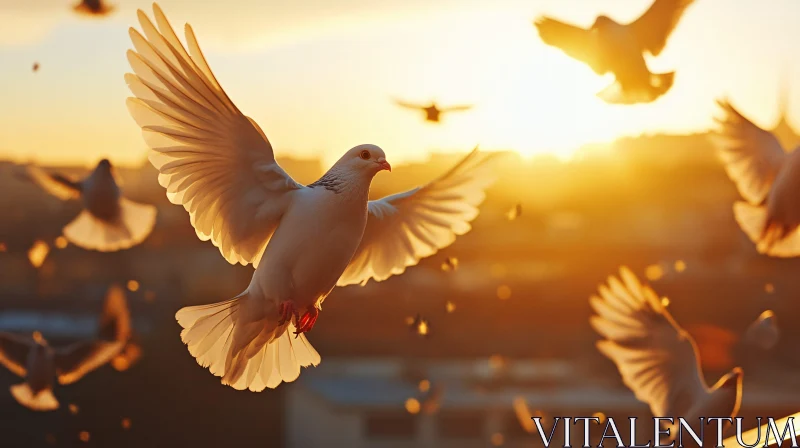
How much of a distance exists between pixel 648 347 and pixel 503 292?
8776 mm

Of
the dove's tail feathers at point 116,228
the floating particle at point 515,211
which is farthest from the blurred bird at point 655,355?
the dove's tail feathers at point 116,228

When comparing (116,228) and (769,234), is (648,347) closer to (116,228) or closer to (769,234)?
(769,234)

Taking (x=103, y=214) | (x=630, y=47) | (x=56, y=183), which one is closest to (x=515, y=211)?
(x=630, y=47)

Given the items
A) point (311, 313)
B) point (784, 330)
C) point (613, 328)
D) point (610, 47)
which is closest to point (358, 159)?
point (311, 313)

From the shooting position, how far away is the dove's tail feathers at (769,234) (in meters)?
2.94

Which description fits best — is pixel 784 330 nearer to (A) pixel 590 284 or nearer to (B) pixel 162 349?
(A) pixel 590 284

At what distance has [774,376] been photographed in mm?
11359

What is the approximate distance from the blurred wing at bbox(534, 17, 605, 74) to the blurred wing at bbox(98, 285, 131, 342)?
1920mm

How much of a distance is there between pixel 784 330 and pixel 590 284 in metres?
2.40

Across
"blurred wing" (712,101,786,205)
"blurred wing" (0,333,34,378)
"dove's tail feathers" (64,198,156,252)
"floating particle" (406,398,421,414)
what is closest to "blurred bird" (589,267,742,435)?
"blurred wing" (712,101,786,205)

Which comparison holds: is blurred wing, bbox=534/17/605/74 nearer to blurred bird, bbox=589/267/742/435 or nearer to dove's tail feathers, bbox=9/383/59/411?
blurred bird, bbox=589/267/742/435

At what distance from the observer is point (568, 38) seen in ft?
7.96

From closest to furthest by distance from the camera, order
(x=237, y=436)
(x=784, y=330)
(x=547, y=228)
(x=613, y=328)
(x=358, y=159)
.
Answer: (x=358, y=159) < (x=613, y=328) < (x=237, y=436) < (x=784, y=330) < (x=547, y=228)

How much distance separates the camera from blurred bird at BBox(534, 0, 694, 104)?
7.49 ft
